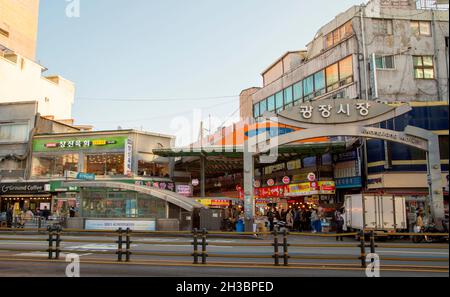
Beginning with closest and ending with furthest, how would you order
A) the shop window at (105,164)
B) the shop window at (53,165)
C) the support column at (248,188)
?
1. the support column at (248,188)
2. the shop window at (105,164)
3. the shop window at (53,165)

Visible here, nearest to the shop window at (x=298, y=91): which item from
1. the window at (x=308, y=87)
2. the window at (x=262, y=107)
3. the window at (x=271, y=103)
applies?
the window at (x=308, y=87)

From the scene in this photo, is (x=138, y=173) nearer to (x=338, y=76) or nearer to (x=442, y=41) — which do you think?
(x=338, y=76)

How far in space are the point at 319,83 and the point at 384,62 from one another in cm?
552

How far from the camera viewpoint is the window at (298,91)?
38359 millimetres

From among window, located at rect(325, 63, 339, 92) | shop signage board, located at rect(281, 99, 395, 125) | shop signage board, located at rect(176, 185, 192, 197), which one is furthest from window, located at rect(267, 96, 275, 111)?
shop signage board, located at rect(281, 99, 395, 125)

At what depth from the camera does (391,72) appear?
33.3m

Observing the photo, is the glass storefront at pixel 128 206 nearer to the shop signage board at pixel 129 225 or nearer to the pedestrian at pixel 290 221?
the shop signage board at pixel 129 225

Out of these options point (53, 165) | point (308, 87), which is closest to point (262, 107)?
point (308, 87)

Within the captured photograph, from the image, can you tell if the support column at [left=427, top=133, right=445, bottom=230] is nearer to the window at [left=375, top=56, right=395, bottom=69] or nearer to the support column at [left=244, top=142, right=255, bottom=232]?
the window at [left=375, top=56, right=395, bottom=69]

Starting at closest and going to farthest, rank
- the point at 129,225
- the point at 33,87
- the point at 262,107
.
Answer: the point at 129,225
the point at 262,107
the point at 33,87

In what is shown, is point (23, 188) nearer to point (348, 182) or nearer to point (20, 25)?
point (20, 25)

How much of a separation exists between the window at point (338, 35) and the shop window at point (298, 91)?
4.14 meters

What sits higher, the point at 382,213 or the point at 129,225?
the point at 382,213
